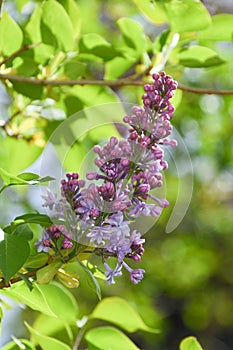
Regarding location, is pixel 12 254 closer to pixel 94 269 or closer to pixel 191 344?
pixel 94 269

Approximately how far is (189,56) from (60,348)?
42 cm

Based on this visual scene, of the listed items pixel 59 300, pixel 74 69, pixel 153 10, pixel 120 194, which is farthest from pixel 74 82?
pixel 120 194

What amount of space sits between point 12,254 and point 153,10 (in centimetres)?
46

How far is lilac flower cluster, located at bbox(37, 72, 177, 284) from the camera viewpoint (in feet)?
1.93

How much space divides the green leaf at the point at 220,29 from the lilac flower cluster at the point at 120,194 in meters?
0.38

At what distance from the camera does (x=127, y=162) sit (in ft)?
1.94

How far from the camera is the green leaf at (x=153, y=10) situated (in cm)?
94

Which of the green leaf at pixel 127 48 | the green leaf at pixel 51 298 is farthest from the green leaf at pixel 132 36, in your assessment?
the green leaf at pixel 51 298

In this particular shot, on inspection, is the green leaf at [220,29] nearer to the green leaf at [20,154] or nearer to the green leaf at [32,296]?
the green leaf at [20,154]

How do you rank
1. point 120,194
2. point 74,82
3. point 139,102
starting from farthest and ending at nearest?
1. point 139,102
2. point 74,82
3. point 120,194

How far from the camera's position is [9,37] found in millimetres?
902

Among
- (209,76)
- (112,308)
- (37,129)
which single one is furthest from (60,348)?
(209,76)

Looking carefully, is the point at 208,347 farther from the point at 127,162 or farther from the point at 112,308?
the point at 127,162

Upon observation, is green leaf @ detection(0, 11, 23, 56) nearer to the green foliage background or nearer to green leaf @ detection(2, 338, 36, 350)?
the green foliage background
